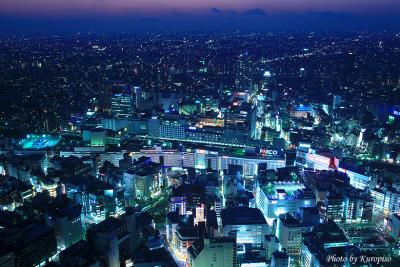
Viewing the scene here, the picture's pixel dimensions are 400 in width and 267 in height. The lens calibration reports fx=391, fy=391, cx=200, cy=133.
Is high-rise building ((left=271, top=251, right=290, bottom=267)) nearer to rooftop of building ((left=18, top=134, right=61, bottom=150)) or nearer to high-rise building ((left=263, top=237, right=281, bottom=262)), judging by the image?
high-rise building ((left=263, top=237, right=281, bottom=262))

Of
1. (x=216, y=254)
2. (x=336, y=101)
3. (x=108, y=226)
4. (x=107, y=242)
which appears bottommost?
(x=216, y=254)

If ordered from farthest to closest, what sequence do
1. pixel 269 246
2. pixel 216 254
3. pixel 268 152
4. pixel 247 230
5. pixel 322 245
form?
pixel 268 152 < pixel 247 230 < pixel 269 246 < pixel 322 245 < pixel 216 254

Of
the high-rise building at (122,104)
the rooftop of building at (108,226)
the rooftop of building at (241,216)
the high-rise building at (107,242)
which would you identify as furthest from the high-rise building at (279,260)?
the high-rise building at (122,104)

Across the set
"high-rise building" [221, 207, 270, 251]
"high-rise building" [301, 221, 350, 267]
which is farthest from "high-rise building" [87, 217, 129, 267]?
"high-rise building" [301, 221, 350, 267]

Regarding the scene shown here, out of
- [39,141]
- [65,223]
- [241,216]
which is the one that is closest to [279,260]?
[241,216]

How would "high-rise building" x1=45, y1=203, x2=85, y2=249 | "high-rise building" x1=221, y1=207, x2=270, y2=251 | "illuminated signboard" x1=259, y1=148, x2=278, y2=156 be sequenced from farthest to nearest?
"illuminated signboard" x1=259, y1=148, x2=278, y2=156
"high-rise building" x1=221, y1=207, x2=270, y2=251
"high-rise building" x1=45, y1=203, x2=85, y2=249

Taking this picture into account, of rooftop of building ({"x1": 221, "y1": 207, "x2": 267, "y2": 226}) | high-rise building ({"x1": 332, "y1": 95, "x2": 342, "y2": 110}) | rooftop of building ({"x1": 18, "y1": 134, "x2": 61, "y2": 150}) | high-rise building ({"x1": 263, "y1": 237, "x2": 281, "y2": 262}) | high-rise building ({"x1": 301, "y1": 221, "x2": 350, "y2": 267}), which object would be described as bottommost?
high-rise building ({"x1": 263, "y1": 237, "x2": 281, "y2": 262})

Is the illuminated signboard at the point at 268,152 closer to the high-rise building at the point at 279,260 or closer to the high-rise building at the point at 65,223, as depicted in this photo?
the high-rise building at the point at 279,260

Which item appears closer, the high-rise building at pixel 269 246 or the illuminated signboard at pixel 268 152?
the high-rise building at pixel 269 246

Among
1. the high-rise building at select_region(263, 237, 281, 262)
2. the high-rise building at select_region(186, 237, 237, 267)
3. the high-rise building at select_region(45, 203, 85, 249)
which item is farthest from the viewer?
the high-rise building at select_region(45, 203, 85, 249)

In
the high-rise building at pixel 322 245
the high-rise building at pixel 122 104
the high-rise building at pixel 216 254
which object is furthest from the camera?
the high-rise building at pixel 122 104

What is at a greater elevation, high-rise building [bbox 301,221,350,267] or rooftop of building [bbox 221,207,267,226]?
rooftop of building [bbox 221,207,267,226]

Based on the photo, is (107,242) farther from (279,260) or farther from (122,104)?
(122,104)
